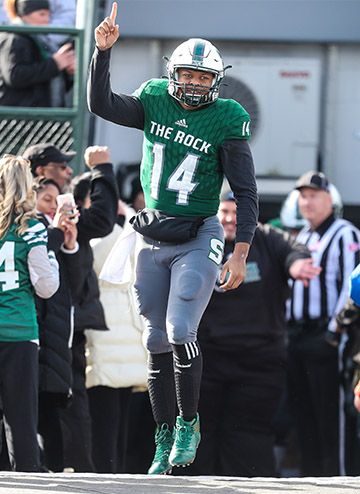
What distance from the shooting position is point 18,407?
5449 millimetres

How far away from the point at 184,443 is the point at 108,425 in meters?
1.97

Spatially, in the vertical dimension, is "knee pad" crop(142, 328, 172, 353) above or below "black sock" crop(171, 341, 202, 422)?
above

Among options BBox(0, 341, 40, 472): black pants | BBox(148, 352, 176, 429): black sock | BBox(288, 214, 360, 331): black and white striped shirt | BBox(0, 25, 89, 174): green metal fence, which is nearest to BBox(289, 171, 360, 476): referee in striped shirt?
BBox(288, 214, 360, 331): black and white striped shirt

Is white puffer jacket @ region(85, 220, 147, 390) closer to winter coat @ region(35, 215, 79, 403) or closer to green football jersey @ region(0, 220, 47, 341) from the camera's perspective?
winter coat @ region(35, 215, 79, 403)

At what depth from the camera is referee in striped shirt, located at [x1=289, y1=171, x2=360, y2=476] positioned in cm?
779

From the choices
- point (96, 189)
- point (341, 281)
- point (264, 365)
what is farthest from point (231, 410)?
point (96, 189)

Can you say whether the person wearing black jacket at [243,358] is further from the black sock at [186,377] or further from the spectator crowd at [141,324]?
the black sock at [186,377]

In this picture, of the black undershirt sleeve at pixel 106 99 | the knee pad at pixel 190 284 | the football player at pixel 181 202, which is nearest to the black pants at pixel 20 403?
the football player at pixel 181 202

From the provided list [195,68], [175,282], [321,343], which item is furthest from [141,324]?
[195,68]

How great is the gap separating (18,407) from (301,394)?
3100 millimetres

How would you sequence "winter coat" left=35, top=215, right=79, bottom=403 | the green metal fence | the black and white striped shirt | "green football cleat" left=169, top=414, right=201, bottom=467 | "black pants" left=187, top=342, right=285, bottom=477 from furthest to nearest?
the black and white striped shirt < the green metal fence < "black pants" left=187, top=342, right=285, bottom=477 < "winter coat" left=35, top=215, right=79, bottom=403 < "green football cleat" left=169, top=414, right=201, bottom=467

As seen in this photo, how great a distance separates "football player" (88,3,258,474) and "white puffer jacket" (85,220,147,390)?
1.59 meters

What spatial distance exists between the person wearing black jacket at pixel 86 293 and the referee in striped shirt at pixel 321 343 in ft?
6.88

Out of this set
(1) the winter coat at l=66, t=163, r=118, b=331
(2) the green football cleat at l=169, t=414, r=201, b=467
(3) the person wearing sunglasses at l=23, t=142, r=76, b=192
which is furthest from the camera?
(3) the person wearing sunglasses at l=23, t=142, r=76, b=192
